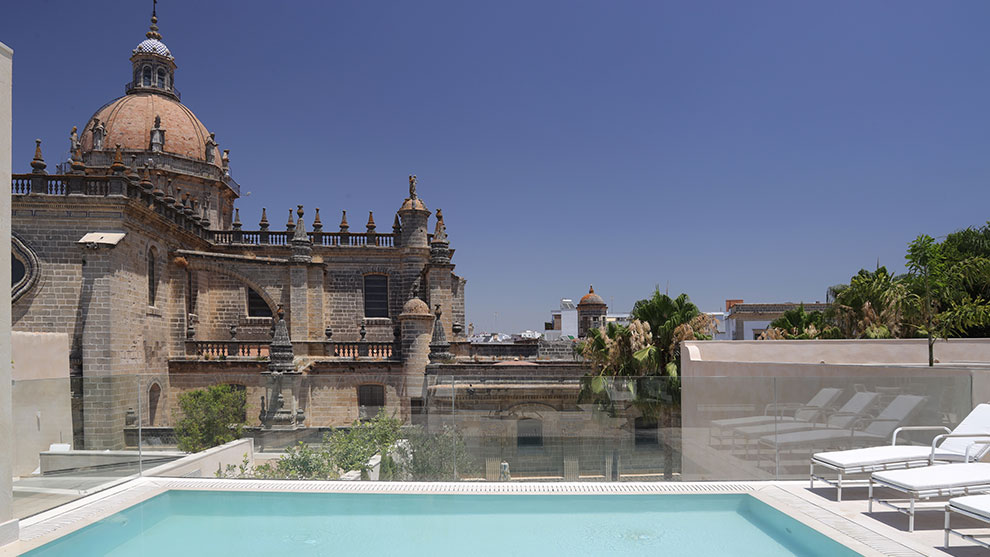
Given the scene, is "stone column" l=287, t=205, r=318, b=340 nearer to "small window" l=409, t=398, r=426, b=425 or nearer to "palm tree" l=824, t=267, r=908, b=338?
"small window" l=409, t=398, r=426, b=425

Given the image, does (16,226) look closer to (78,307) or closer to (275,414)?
(78,307)

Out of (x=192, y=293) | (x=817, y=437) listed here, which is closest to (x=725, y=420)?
(x=817, y=437)

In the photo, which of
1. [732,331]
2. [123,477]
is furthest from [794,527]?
[732,331]

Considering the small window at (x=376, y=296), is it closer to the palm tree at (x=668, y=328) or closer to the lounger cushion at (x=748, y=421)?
the palm tree at (x=668, y=328)

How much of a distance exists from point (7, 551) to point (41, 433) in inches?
116

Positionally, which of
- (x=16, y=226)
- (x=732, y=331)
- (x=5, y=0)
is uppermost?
(x=5, y=0)

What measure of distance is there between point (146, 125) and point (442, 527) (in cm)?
2859

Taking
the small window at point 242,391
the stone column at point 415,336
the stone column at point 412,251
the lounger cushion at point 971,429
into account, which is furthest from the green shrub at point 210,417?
the stone column at point 412,251

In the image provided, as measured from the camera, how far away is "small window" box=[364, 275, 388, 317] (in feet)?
88.6

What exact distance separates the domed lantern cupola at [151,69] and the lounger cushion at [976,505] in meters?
34.7

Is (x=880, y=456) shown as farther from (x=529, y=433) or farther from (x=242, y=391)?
(x=242, y=391)

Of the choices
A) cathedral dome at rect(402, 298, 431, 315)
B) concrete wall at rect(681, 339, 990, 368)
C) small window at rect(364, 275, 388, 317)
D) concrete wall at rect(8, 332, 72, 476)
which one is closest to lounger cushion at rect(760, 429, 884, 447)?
concrete wall at rect(681, 339, 990, 368)

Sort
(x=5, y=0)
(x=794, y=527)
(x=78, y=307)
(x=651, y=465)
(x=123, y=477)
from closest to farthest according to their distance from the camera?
(x=794, y=527) → (x=123, y=477) → (x=651, y=465) → (x=5, y=0) → (x=78, y=307)

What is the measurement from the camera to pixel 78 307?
1842 cm
